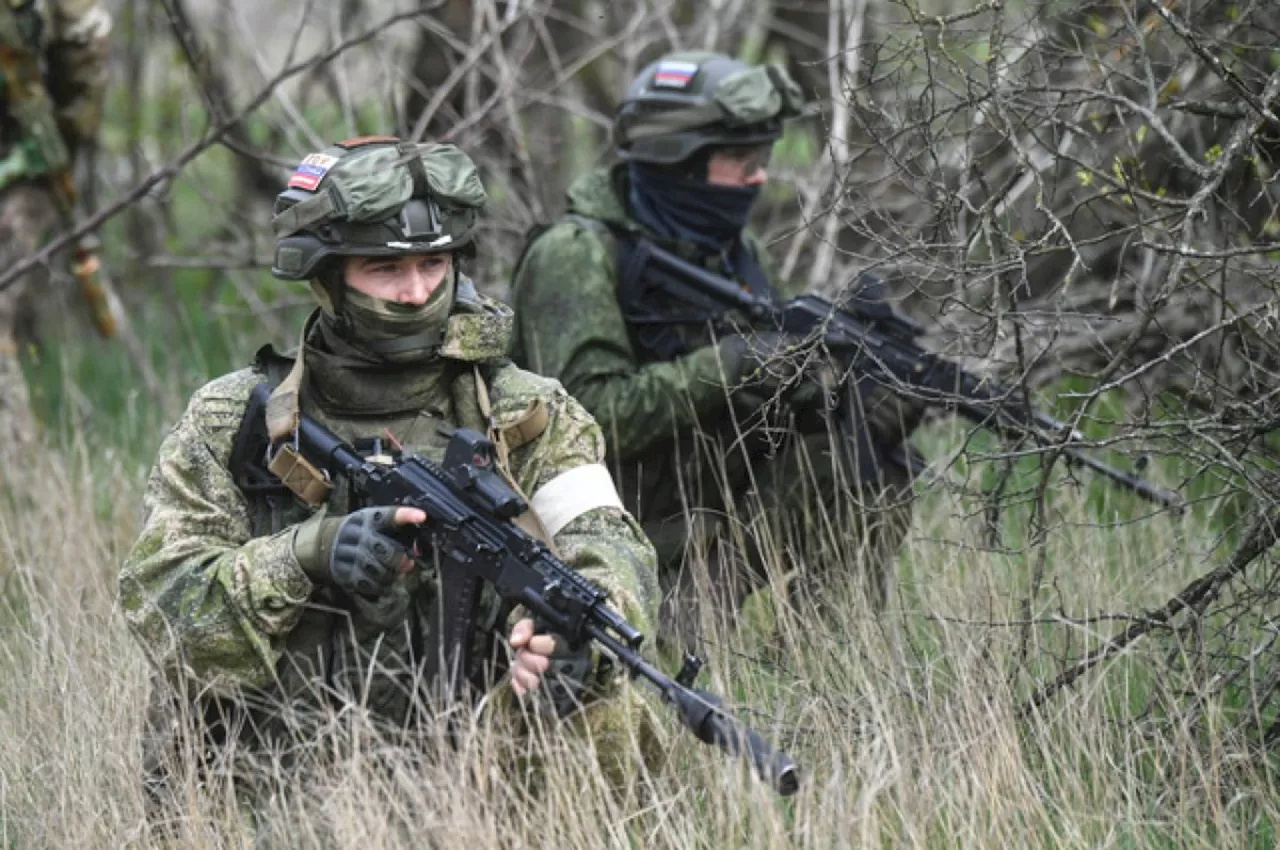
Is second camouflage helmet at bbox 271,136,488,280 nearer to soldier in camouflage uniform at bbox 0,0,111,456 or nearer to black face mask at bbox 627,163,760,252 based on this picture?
black face mask at bbox 627,163,760,252

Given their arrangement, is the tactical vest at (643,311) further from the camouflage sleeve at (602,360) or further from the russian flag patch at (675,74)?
the russian flag patch at (675,74)

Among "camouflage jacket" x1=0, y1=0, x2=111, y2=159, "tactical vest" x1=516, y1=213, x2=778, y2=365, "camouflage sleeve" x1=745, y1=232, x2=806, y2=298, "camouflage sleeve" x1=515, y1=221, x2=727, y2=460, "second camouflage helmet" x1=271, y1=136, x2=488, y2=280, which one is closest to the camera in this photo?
"second camouflage helmet" x1=271, y1=136, x2=488, y2=280

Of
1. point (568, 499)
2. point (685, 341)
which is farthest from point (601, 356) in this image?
point (568, 499)

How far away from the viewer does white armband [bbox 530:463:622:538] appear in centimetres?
360

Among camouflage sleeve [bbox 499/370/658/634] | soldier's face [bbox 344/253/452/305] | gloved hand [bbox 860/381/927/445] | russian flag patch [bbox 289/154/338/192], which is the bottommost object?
gloved hand [bbox 860/381/927/445]

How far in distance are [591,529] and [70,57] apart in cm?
394

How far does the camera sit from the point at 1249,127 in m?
3.56

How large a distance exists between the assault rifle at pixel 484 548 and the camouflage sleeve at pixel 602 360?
1635 millimetres

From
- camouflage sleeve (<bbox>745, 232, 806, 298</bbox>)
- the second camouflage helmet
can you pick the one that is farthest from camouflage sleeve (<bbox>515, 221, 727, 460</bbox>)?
the second camouflage helmet

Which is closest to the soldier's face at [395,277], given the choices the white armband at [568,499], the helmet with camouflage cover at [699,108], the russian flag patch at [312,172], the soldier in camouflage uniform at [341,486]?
the soldier in camouflage uniform at [341,486]

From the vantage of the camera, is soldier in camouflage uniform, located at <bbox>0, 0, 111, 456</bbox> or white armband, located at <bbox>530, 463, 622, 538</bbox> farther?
soldier in camouflage uniform, located at <bbox>0, 0, 111, 456</bbox>

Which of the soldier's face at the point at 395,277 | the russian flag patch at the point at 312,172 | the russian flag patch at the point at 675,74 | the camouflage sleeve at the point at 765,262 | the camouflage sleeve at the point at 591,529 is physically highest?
the russian flag patch at the point at 312,172

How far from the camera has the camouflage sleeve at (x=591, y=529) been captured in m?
3.48

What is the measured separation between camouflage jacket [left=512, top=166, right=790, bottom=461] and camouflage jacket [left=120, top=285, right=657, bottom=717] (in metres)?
1.35
